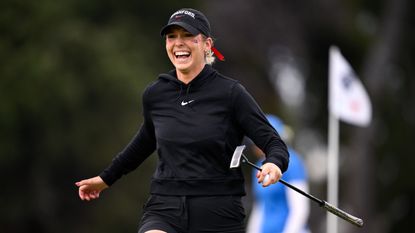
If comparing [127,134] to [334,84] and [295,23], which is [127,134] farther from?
[334,84]

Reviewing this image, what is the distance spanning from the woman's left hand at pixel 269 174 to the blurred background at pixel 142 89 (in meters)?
15.1

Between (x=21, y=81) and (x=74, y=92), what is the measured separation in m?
1.24

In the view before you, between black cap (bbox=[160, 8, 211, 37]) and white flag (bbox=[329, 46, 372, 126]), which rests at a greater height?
white flag (bbox=[329, 46, 372, 126])

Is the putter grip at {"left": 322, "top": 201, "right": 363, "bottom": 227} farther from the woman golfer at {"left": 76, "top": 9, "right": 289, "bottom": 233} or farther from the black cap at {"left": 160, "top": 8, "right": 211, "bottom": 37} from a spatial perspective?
the black cap at {"left": 160, "top": 8, "right": 211, "bottom": 37}

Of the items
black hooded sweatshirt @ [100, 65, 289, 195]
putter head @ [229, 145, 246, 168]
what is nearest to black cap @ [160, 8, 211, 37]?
black hooded sweatshirt @ [100, 65, 289, 195]

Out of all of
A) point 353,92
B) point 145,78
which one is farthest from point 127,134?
point 353,92

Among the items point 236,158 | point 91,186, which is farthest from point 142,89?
point 236,158

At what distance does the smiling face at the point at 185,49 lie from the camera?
5945mm

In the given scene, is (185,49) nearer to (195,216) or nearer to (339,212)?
(195,216)

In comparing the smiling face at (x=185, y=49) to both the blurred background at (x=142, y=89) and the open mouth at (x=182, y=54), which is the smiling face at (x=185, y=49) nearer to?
the open mouth at (x=182, y=54)

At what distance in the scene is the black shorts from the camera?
575 cm

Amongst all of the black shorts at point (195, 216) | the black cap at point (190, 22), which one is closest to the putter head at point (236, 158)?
the black shorts at point (195, 216)

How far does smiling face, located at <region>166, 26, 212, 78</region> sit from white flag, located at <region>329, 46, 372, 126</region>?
5760 mm

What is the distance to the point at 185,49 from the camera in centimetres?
596
